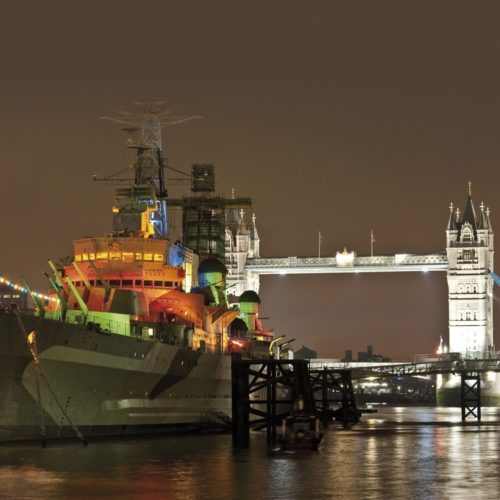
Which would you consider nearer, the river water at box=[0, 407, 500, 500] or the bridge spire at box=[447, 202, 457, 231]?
the river water at box=[0, 407, 500, 500]

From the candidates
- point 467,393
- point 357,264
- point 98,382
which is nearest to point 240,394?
point 98,382

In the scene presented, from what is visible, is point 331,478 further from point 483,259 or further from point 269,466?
point 483,259

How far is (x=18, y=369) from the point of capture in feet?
127

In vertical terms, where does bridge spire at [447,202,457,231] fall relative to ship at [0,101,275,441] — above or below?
above

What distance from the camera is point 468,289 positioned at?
151875mm

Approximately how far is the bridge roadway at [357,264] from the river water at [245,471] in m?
98.2

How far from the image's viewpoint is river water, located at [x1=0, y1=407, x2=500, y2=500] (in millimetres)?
26531

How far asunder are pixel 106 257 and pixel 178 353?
6.61m

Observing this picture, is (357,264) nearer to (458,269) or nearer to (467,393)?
(458,269)

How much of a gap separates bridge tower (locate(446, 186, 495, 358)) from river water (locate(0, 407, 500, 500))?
353 ft

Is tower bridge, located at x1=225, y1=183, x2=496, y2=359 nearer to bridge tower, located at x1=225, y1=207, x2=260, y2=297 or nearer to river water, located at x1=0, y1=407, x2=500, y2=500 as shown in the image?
bridge tower, located at x1=225, y1=207, x2=260, y2=297

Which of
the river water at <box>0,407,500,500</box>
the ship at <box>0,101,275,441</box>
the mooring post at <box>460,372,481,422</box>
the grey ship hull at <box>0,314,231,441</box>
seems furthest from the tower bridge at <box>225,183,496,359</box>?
the river water at <box>0,407,500,500</box>

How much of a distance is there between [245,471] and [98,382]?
12.5 meters

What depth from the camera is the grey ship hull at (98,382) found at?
1527 inches
